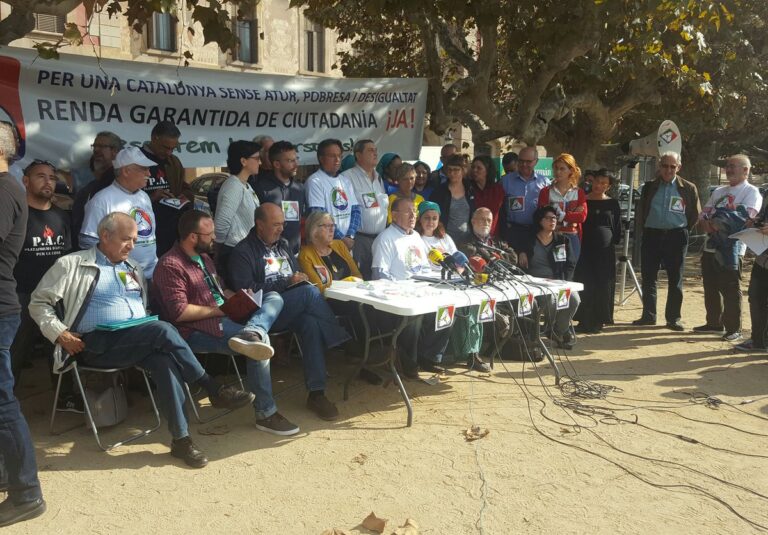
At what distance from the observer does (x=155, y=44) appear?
21.1m

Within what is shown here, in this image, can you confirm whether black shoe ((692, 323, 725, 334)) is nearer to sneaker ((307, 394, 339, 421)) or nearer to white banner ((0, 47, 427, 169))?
white banner ((0, 47, 427, 169))

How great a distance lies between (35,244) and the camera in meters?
4.82

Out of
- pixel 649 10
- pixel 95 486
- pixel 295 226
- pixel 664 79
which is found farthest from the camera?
pixel 664 79

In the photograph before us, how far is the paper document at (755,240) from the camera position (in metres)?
6.65

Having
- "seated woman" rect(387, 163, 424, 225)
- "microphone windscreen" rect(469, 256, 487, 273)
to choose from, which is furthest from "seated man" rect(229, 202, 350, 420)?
"seated woman" rect(387, 163, 424, 225)

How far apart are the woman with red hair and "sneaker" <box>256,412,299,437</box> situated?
376 cm

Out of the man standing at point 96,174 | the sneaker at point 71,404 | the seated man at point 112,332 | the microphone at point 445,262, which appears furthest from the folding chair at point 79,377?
the microphone at point 445,262

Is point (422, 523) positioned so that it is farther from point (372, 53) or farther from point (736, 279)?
point (372, 53)

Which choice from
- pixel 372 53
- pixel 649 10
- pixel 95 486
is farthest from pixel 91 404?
pixel 372 53

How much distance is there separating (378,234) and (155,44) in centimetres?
1723

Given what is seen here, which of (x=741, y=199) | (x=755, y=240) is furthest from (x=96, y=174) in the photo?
(x=741, y=199)

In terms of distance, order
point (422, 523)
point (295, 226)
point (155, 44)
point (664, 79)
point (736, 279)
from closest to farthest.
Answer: point (422, 523)
point (295, 226)
point (736, 279)
point (664, 79)
point (155, 44)

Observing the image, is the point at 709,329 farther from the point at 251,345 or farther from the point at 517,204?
the point at 251,345

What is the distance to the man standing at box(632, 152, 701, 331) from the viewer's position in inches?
314
